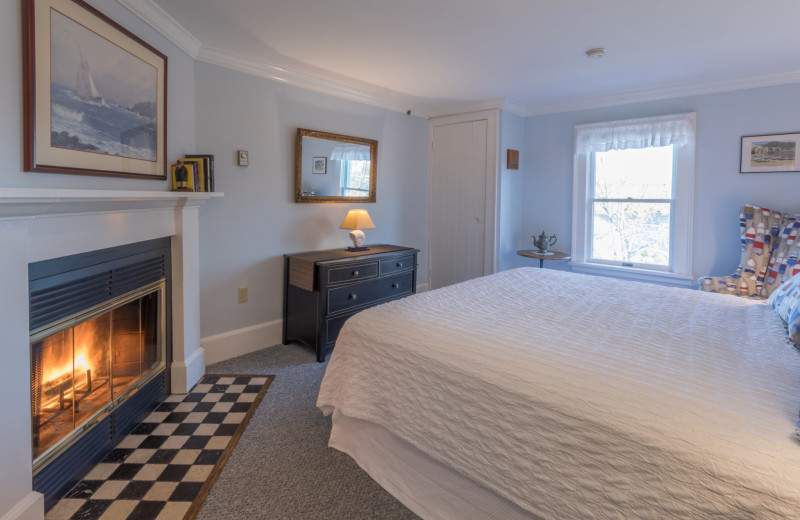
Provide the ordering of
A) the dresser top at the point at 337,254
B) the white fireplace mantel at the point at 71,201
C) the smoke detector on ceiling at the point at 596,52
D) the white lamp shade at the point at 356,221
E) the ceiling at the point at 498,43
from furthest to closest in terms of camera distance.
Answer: the white lamp shade at the point at 356,221, the dresser top at the point at 337,254, the smoke detector on ceiling at the point at 596,52, the ceiling at the point at 498,43, the white fireplace mantel at the point at 71,201

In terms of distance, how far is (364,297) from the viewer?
3611 mm

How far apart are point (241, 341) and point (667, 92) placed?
432cm

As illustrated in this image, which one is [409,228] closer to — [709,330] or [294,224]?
[294,224]

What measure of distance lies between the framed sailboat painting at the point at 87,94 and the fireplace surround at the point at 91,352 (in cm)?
42

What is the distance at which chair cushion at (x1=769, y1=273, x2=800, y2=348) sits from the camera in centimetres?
153

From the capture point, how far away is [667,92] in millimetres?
3871

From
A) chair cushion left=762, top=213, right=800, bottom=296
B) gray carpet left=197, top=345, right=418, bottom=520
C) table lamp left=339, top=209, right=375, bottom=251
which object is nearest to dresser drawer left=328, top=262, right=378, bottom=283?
table lamp left=339, top=209, right=375, bottom=251

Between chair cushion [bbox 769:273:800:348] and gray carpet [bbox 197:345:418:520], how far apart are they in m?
1.58

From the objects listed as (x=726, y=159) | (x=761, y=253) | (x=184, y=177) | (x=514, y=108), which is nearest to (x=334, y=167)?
(x=184, y=177)

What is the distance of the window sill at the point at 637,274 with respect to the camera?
12.9 feet

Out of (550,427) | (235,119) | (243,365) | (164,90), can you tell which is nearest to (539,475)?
(550,427)

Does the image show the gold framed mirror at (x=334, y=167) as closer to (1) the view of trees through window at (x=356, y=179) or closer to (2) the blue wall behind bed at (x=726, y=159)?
(1) the view of trees through window at (x=356, y=179)

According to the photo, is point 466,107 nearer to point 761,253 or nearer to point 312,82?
point 312,82

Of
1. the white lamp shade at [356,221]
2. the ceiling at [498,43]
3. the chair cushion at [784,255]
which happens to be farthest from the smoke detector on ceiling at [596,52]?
the white lamp shade at [356,221]
